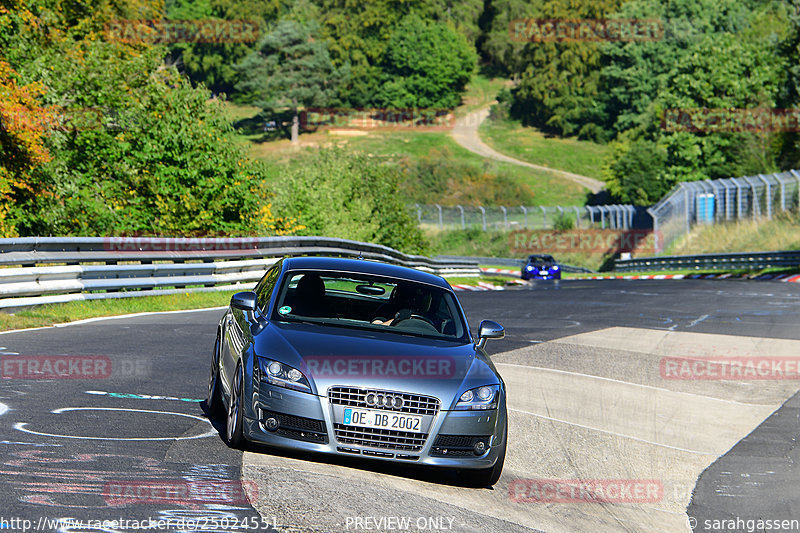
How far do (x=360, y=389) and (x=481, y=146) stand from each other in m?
119

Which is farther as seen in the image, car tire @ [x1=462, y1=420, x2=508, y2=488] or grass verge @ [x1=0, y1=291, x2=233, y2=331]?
grass verge @ [x1=0, y1=291, x2=233, y2=331]

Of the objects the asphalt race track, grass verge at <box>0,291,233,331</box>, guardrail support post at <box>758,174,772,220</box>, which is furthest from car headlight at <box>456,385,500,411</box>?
guardrail support post at <box>758,174,772,220</box>

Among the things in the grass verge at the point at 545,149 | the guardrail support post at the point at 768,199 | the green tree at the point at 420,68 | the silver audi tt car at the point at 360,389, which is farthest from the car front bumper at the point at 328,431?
the green tree at the point at 420,68

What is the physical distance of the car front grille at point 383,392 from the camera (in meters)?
6.96

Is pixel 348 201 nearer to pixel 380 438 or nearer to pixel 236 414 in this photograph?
pixel 236 414

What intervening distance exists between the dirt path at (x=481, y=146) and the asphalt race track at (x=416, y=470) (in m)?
94.6

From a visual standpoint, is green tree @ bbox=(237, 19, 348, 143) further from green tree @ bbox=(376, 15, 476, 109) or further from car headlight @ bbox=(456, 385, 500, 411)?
car headlight @ bbox=(456, 385, 500, 411)

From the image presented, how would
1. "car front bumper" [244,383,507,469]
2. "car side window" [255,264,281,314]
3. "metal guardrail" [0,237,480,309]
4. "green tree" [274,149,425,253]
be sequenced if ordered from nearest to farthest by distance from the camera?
"car front bumper" [244,383,507,469], "car side window" [255,264,281,314], "metal guardrail" [0,237,480,309], "green tree" [274,149,425,253]

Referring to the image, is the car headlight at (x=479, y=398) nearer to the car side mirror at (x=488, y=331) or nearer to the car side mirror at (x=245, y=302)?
the car side mirror at (x=488, y=331)

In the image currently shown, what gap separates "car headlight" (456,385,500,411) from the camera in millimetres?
7230

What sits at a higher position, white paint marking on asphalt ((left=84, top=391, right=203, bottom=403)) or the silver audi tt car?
the silver audi tt car

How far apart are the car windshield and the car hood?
27 centimetres

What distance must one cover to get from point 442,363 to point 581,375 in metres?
5.69

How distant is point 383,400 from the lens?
700cm
